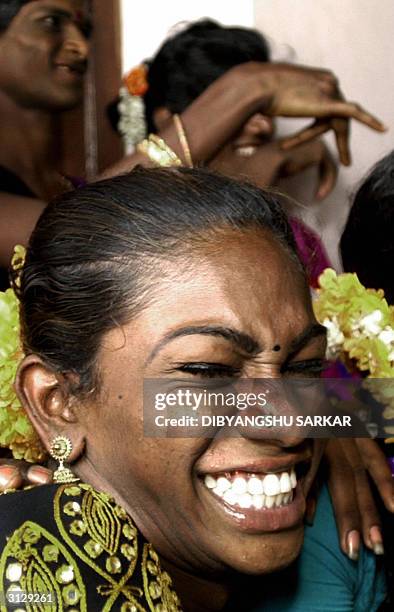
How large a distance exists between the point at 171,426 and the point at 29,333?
0.28m

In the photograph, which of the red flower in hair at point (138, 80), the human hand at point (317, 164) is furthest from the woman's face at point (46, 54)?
the human hand at point (317, 164)

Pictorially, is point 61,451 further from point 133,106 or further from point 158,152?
point 133,106

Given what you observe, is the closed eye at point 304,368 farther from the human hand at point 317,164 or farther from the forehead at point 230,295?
the human hand at point 317,164

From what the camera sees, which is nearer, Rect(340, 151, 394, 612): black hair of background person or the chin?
Result: the chin

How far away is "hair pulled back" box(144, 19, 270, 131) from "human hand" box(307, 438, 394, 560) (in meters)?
1.38

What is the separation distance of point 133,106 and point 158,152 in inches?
35.5

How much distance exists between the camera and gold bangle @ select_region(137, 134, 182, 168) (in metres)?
2.10

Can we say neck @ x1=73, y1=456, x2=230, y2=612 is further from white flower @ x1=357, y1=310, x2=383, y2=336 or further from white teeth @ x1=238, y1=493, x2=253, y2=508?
white flower @ x1=357, y1=310, x2=383, y2=336

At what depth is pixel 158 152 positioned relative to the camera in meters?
2.12

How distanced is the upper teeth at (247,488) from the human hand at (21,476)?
0.76ft

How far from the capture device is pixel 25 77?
2559 mm

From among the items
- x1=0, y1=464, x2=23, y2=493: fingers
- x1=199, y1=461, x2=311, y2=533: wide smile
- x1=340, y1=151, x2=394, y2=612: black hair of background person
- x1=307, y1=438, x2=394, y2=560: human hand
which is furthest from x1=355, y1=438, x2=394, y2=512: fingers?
x1=0, y1=464, x2=23, y2=493: fingers

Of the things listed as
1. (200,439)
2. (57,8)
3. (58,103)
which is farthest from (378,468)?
(57,8)

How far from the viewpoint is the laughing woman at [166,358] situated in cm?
128
